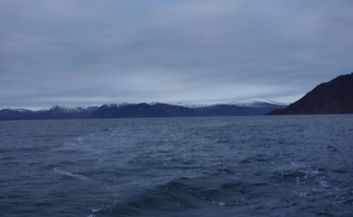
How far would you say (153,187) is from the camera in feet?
73.8

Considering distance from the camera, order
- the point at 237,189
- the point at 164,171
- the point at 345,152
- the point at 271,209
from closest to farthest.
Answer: the point at 271,209
the point at 237,189
the point at 164,171
the point at 345,152

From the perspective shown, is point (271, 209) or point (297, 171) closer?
point (271, 209)

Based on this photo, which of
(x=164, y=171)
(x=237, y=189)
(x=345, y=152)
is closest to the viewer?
(x=237, y=189)

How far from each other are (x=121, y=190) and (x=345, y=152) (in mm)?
22142

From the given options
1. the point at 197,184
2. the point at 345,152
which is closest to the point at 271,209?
the point at 197,184

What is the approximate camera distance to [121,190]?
72.7 ft

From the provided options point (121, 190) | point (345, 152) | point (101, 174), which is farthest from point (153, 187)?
point (345, 152)

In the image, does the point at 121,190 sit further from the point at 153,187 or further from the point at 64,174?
the point at 64,174

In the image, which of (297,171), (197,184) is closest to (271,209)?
(197,184)

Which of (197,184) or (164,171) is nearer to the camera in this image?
(197,184)

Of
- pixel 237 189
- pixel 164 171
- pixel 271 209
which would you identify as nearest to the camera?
pixel 271 209

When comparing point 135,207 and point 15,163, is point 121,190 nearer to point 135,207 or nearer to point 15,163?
point 135,207

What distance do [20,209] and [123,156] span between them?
1972 cm

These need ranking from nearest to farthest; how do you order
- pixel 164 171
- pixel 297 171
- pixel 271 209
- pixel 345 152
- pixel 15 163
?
pixel 271 209 → pixel 297 171 → pixel 164 171 → pixel 15 163 → pixel 345 152
